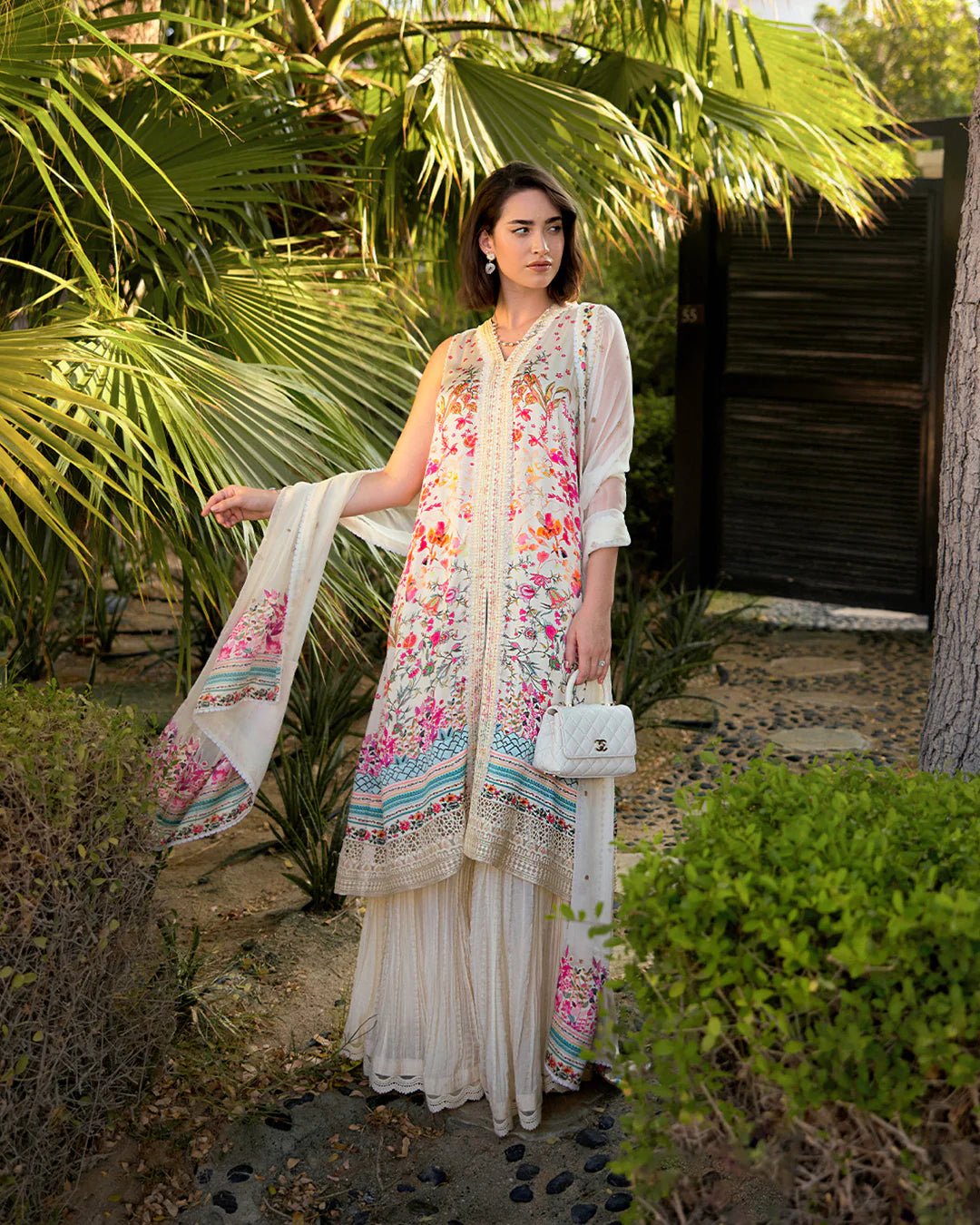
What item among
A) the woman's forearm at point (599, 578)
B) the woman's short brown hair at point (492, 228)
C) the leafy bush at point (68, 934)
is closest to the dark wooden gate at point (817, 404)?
the woman's short brown hair at point (492, 228)

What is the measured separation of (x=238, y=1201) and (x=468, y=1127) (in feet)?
1.41

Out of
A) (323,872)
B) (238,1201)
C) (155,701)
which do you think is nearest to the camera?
(238,1201)

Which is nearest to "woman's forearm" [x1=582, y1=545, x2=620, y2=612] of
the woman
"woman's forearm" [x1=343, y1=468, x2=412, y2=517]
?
the woman

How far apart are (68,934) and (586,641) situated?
97 cm

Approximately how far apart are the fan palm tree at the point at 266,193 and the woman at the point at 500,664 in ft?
1.46

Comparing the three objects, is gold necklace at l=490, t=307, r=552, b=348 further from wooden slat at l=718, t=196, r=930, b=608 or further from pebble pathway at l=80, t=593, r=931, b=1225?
wooden slat at l=718, t=196, r=930, b=608

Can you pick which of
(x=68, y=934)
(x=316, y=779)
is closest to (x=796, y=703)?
(x=316, y=779)

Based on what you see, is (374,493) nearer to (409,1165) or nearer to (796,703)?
(409,1165)

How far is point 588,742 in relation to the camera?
2273mm

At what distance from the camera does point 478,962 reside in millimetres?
2443

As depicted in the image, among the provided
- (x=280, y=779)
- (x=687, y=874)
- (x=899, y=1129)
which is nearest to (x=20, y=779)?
(x=687, y=874)

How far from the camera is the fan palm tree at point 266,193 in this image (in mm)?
2748

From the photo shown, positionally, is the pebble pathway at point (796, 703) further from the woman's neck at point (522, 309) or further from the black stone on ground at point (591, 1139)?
the woman's neck at point (522, 309)

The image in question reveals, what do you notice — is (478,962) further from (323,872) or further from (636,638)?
(636,638)
